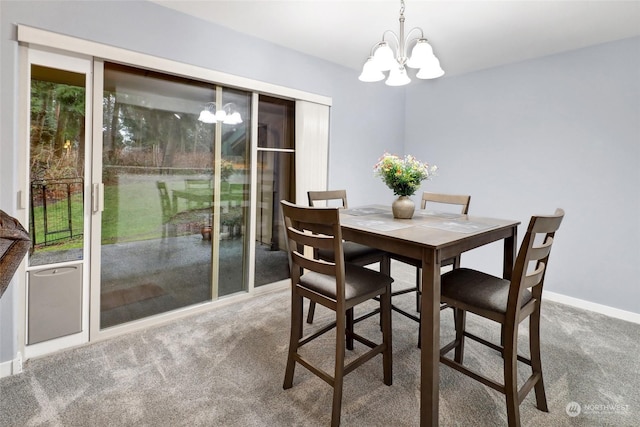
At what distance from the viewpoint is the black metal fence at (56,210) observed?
211 cm

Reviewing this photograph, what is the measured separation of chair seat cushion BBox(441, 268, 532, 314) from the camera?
1563mm

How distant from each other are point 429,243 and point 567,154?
2.67 m

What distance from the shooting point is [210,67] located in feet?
8.77

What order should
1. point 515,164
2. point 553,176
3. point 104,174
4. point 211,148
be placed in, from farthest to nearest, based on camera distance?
point 515,164 < point 553,176 < point 211,148 < point 104,174

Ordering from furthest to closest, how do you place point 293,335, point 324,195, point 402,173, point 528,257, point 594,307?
point 594,307
point 324,195
point 402,173
point 293,335
point 528,257

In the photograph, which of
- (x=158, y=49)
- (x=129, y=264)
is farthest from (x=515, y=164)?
(x=129, y=264)

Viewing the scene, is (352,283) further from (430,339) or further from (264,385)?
(264,385)

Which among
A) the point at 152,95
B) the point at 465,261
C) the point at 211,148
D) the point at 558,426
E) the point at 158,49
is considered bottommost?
the point at 558,426

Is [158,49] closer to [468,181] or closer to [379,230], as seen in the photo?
[379,230]

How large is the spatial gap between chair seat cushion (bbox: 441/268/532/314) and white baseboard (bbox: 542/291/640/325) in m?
2.05

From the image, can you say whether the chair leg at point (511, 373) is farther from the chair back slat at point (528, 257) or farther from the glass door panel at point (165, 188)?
the glass door panel at point (165, 188)

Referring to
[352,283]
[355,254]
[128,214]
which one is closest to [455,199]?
[355,254]

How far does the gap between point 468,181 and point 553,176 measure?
87 centimetres

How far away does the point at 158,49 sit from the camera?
2.41 m
